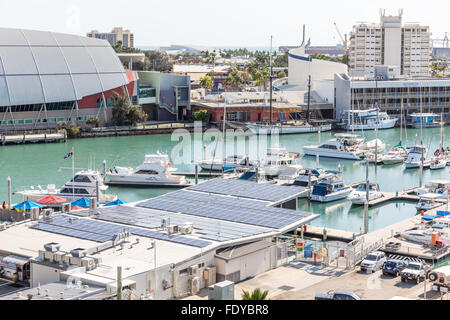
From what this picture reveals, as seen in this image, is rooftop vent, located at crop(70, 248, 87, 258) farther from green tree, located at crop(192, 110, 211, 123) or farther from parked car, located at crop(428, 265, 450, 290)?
green tree, located at crop(192, 110, 211, 123)

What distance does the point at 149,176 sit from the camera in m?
24.2

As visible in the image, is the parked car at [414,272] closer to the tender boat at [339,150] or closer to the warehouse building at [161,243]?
the warehouse building at [161,243]

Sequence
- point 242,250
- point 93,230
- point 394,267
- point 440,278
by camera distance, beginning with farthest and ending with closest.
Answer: point 93,230 < point 394,267 < point 242,250 < point 440,278

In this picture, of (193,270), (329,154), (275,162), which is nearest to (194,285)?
(193,270)

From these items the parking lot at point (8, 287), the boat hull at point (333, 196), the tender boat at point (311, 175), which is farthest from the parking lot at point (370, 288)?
the tender boat at point (311, 175)

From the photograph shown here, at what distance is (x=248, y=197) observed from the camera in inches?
602

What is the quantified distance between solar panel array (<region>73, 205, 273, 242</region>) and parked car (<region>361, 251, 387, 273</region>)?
1687 millimetres

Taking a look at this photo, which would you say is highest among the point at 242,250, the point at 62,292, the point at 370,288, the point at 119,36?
the point at 119,36

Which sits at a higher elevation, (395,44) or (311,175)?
(395,44)

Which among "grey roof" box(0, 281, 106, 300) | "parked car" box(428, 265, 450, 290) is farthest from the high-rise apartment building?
"grey roof" box(0, 281, 106, 300)

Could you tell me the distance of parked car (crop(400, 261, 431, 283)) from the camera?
1125cm

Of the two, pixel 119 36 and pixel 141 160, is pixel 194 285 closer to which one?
pixel 141 160

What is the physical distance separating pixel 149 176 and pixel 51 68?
14.9m
